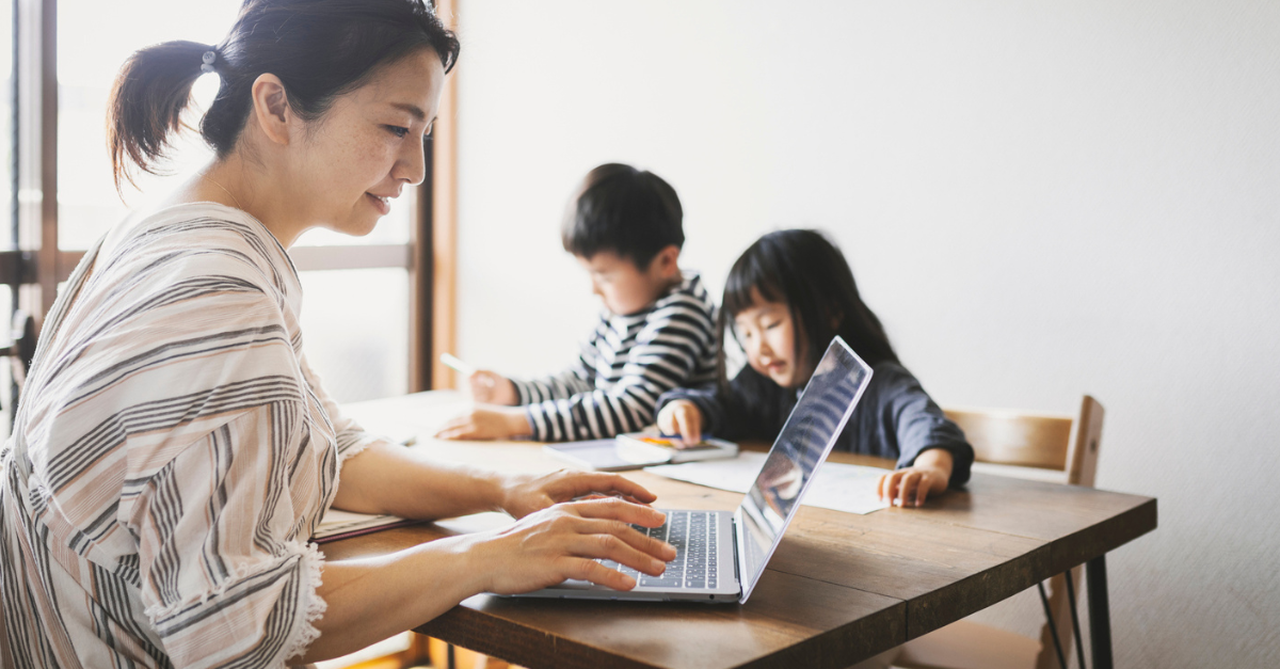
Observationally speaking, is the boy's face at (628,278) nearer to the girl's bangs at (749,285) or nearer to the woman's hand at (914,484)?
the girl's bangs at (749,285)

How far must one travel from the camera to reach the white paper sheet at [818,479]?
1139mm

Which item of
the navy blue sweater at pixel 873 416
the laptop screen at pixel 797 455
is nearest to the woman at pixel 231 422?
Result: the laptop screen at pixel 797 455

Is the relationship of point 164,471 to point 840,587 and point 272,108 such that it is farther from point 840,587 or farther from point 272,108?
point 840,587

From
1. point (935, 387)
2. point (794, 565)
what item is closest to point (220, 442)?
point (794, 565)

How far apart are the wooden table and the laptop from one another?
0.05 feet

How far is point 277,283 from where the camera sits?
0.85 m

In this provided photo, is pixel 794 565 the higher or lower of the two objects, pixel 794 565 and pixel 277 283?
the lower

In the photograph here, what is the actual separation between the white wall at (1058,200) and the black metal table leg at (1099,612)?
0.57 meters

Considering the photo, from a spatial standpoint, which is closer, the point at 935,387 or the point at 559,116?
the point at 935,387

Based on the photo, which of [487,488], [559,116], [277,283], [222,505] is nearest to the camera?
[222,505]

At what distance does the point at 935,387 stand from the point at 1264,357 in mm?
581

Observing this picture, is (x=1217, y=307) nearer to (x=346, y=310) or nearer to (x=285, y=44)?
(x=285, y=44)

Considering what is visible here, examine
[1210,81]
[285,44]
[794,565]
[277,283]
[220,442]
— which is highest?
[1210,81]

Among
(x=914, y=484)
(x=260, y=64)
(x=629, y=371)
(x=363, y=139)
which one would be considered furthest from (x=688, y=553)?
(x=629, y=371)
